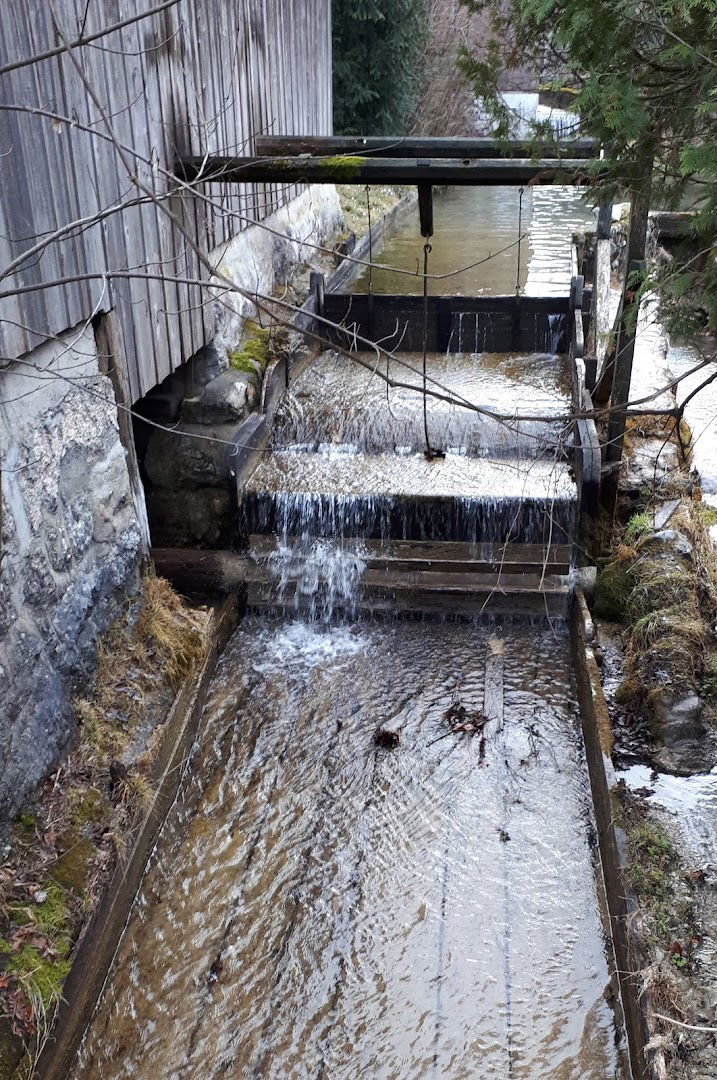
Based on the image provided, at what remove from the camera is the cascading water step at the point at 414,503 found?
21.7ft

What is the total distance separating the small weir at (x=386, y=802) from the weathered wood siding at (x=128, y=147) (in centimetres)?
162

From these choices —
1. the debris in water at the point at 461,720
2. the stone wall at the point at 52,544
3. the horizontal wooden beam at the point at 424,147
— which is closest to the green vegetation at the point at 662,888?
the debris in water at the point at 461,720

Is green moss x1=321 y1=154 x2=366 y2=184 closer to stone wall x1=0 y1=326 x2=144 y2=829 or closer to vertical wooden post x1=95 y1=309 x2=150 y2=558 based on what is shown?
vertical wooden post x1=95 y1=309 x2=150 y2=558

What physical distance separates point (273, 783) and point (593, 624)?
2.29m

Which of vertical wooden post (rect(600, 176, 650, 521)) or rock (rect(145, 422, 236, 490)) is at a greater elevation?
vertical wooden post (rect(600, 176, 650, 521))

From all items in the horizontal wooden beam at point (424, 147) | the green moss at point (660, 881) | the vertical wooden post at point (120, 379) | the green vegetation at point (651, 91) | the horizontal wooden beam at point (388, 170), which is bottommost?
the green moss at point (660, 881)

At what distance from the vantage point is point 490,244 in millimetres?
13539

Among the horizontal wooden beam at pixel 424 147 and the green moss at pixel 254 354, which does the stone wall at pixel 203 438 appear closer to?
the green moss at pixel 254 354

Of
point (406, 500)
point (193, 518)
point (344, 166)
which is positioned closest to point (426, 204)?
point (344, 166)

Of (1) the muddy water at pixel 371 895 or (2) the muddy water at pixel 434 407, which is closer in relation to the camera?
(1) the muddy water at pixel 371 895

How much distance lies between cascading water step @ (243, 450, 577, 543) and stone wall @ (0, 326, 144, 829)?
1848 mm

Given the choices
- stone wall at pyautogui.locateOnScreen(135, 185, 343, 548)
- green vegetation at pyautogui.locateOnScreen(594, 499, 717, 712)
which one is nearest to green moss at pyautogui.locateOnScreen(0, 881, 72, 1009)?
green vegetation at pyautogui.locateOnScreen(594, 499, 717, 712)

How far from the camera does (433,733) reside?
208 inches

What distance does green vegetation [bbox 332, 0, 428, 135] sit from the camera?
614 inches
